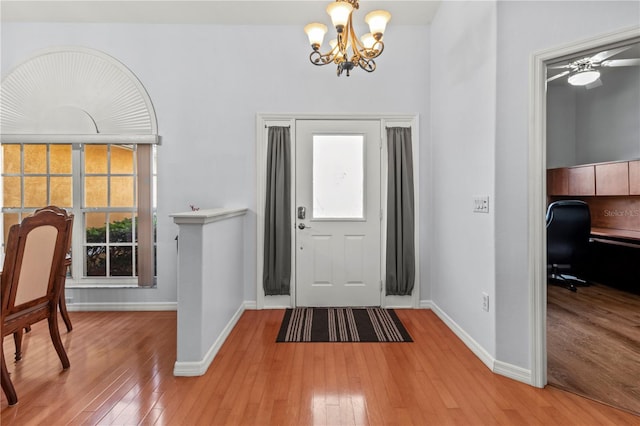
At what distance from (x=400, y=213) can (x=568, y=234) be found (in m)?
2.01

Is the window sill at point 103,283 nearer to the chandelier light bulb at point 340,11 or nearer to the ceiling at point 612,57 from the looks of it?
the chandelier light bulb at point 340,11

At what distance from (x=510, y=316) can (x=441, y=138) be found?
1.83 m

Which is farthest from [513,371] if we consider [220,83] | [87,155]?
[87,155]

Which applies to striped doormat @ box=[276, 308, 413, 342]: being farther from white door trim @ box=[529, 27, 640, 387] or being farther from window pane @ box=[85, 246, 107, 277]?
window pane @ box=[85, 246, 107, 277]

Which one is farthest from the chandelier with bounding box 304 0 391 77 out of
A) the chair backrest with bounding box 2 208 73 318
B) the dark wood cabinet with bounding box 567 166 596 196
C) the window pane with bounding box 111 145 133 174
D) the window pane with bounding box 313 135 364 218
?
the dark wood cabinet with bounding box 567 166 596 196

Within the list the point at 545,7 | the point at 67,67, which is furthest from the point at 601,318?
the point at 67,67

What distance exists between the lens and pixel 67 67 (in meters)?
3.53

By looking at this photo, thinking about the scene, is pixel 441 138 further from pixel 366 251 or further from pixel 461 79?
pixel 366 251

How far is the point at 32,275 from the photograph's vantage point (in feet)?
6.49

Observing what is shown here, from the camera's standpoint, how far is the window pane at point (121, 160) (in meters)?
3.60

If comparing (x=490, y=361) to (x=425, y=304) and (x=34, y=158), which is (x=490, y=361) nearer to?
(x=425, y=304)

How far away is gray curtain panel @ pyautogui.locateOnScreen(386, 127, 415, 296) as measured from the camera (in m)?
3.53

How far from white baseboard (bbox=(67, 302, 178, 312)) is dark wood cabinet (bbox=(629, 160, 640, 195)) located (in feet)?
17.7

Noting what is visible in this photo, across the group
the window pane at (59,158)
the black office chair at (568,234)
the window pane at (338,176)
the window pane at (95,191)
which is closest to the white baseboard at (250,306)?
the window pane at (338,176)
